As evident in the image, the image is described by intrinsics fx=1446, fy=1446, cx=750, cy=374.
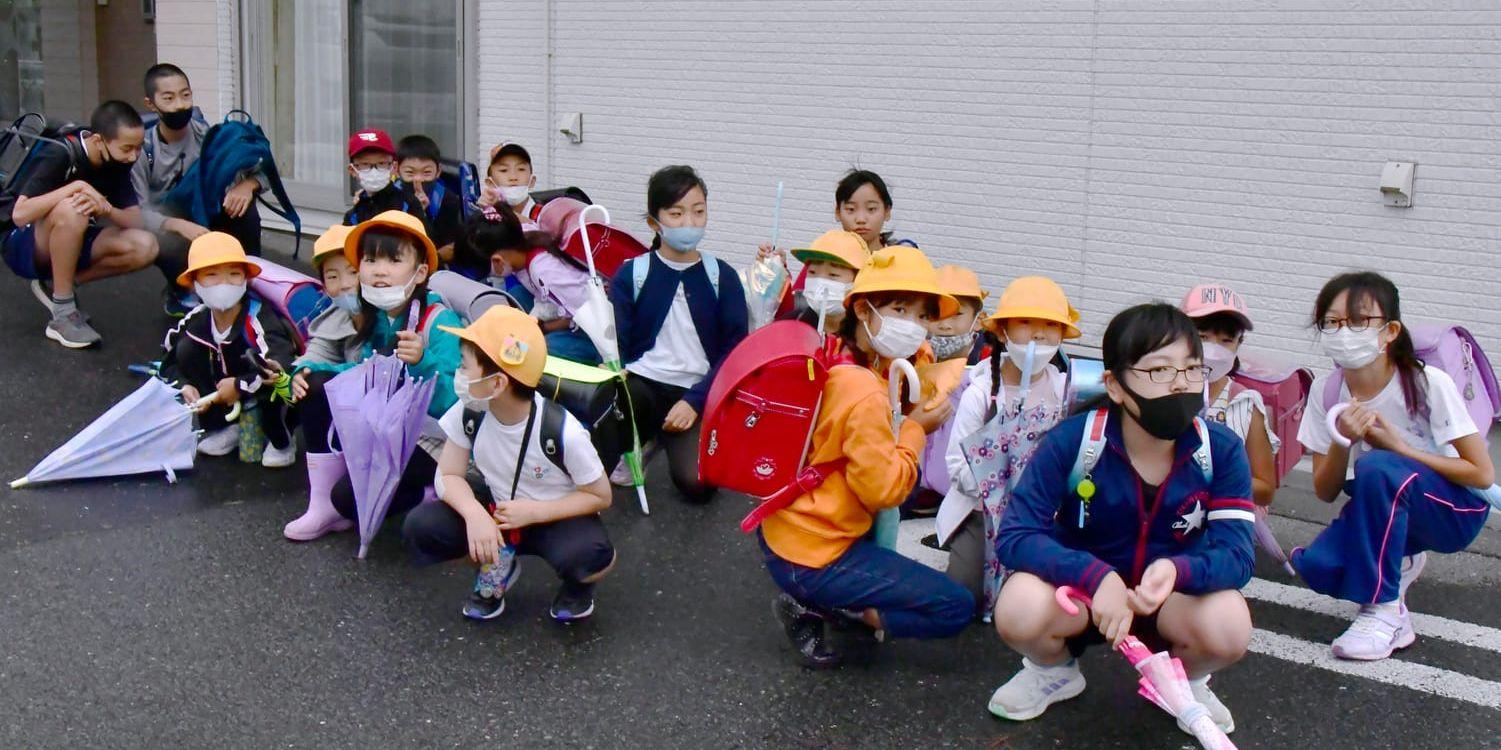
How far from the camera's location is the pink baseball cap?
15.1 ft

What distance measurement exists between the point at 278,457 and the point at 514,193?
186cm

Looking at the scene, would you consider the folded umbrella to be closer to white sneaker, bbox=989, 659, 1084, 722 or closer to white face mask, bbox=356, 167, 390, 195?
white face mask, bbox=356, 167, 390, 195

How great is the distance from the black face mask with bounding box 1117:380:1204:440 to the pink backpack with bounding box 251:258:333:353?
3.49m

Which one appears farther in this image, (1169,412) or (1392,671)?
(1392,671)

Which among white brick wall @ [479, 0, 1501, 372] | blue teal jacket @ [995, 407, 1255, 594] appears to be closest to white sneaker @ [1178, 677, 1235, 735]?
blue teal jacket @ [995, 407, 1255, 594]

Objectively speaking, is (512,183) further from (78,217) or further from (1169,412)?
(1169,412)

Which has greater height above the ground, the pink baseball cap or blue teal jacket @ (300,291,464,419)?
the pink baseball cap

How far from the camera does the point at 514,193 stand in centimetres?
715

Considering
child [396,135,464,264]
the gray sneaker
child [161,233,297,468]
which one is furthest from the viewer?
the gray sneaker

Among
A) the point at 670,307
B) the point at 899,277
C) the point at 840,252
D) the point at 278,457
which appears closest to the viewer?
the point at 899,277

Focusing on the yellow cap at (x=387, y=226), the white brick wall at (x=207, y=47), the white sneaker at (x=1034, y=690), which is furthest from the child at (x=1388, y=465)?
the white brick wall at (x=207, y=47)

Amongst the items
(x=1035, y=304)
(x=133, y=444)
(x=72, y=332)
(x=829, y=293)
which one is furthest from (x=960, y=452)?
(x=72, y=332)

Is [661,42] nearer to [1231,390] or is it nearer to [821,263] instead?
[821,263]

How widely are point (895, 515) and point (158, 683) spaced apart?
2.15 meters
